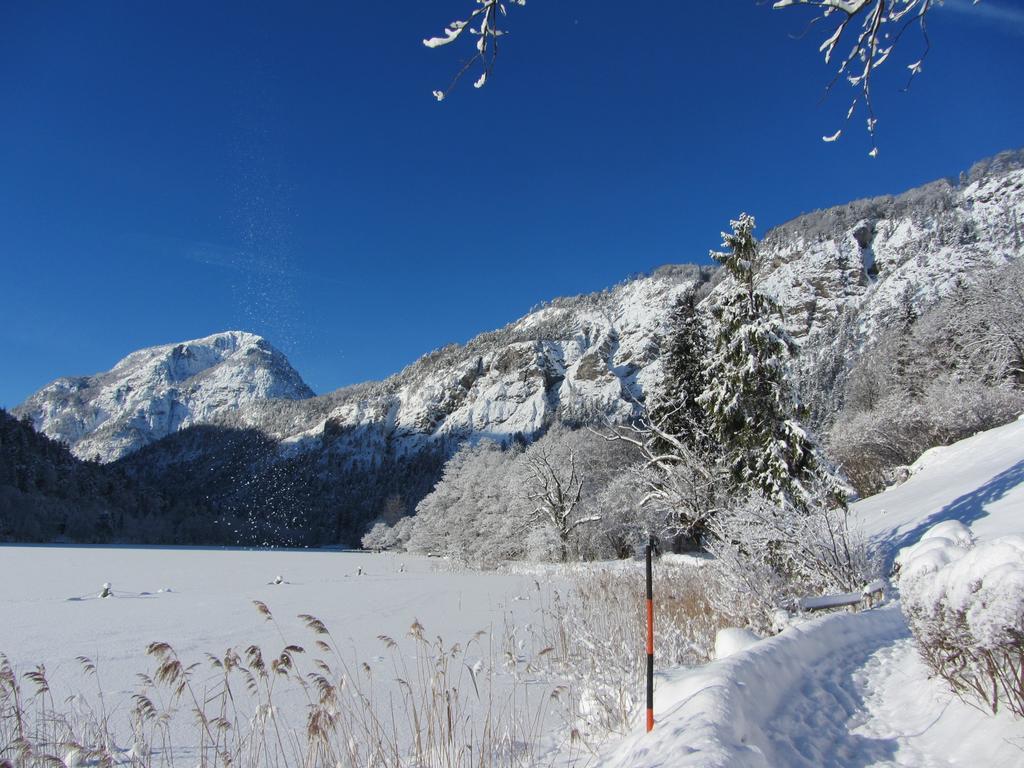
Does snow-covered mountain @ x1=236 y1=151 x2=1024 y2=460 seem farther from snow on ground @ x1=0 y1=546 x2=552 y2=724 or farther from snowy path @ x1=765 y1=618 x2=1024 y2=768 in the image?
snowy path @ x1=765 y1=618 x2=1024 y2=768

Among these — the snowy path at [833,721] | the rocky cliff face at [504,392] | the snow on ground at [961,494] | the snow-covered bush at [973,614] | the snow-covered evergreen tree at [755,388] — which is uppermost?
the rocky cliff face at [504,392]

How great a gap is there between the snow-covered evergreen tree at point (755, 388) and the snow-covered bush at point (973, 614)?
38.9 feet

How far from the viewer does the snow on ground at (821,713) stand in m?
3.17

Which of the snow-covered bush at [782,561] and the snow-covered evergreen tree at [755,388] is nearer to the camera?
the snow-covered bush at [782,561]

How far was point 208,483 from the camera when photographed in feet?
566

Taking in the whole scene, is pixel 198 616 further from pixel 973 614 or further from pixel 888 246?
pixel 888 246

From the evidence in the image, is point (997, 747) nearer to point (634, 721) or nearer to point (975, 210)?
point (634, 721)

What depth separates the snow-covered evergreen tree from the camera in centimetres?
1606

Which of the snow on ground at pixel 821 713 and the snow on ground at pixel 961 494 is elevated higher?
the snow on ground at pixel 821 713

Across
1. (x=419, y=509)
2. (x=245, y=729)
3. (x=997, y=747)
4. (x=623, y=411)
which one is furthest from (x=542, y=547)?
(x=623, y=411)

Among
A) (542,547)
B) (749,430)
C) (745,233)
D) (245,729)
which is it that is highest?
(745,233)

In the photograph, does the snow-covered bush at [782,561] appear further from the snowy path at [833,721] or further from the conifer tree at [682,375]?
the conifer tree at [682,375]

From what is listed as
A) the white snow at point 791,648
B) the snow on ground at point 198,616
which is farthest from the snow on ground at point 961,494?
the snow on ground at point 198,616

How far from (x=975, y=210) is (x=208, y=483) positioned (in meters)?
221
